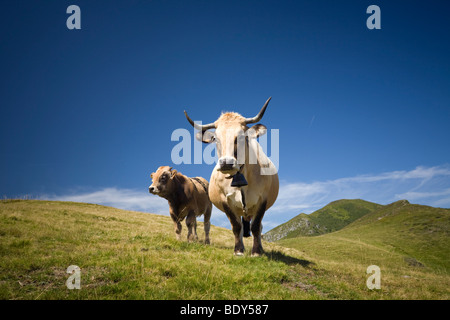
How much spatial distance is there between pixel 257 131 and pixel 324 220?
62.8 m

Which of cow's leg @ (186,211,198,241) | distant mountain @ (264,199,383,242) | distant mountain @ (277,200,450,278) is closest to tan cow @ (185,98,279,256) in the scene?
cow's leg @ (186,211,198,241)

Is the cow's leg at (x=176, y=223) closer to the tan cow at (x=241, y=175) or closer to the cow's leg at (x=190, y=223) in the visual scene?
the cow's leg at (x=190, y=223)

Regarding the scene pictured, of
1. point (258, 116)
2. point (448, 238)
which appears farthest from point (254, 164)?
point (448, 238)

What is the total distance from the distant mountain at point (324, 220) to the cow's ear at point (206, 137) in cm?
5154

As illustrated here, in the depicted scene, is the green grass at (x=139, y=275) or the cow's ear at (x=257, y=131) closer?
the green grass at (x=139, y=275)

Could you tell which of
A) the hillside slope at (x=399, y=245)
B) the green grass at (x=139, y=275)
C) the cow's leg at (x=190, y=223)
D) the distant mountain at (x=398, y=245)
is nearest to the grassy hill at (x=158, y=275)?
the green grass at (x=139, y=275)

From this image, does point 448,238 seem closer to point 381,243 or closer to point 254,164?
point 381,243

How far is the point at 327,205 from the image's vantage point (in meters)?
74.2

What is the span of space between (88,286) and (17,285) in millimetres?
1547

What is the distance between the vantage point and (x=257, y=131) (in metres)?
7.75

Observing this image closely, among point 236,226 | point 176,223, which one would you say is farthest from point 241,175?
point 176,223

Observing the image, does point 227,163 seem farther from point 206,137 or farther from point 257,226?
point 257,226

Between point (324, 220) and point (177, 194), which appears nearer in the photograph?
point (177, 194)

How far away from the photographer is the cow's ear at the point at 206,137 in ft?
25.3
